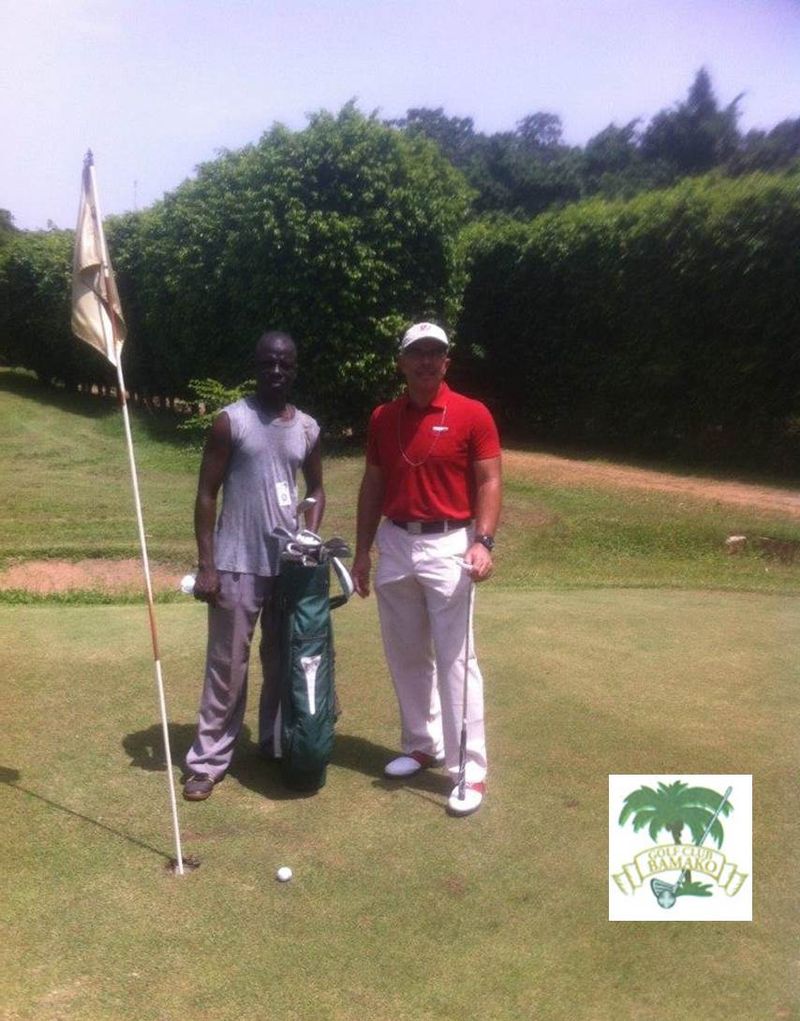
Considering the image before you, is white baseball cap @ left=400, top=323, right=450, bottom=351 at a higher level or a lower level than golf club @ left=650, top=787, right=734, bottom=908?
higher

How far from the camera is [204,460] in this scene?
14.3 ft

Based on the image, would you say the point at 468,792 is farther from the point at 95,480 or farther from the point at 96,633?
the point at 95,480

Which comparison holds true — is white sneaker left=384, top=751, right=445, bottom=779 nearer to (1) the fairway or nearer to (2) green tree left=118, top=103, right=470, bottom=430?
(1) the fairway

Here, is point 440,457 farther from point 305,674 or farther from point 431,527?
point 305,674

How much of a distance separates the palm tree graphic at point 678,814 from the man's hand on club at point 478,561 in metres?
1.04

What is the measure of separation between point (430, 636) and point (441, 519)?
1.93 ft

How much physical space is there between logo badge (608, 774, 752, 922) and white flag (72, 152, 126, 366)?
8.49 feet

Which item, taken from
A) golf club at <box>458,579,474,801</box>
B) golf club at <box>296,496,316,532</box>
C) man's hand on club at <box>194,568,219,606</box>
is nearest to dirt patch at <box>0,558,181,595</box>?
golf club at <box>296,496,316,532</box>

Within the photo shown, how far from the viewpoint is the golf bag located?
430cm

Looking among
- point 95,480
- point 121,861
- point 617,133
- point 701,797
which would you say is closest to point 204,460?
point 121,861

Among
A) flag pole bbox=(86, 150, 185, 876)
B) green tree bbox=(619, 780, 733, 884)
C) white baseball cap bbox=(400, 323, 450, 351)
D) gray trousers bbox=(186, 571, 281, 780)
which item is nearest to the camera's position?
green tree bbox=(619, 780, 733, 884)

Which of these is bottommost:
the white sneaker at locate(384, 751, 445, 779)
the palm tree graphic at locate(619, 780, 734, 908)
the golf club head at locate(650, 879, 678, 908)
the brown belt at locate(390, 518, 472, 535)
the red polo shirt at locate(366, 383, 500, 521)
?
the white sneaker at locate(384, 751, 445, 779)

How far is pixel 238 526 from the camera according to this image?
4402mm

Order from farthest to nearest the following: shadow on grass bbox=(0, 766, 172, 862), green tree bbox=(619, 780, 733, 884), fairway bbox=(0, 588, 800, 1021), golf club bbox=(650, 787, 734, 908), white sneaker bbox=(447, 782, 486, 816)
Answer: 1. white sneaker bbox=(447, 782, 486, 816)
2. shadow on grass bbox=(0, 766, 172, 862)
3. green tree bbox=(619, 780, 733, 884)
4. golf club bbox=(650, 787, 734, 908)
5. fairway bbox=(0, 588, 800, 1021)
